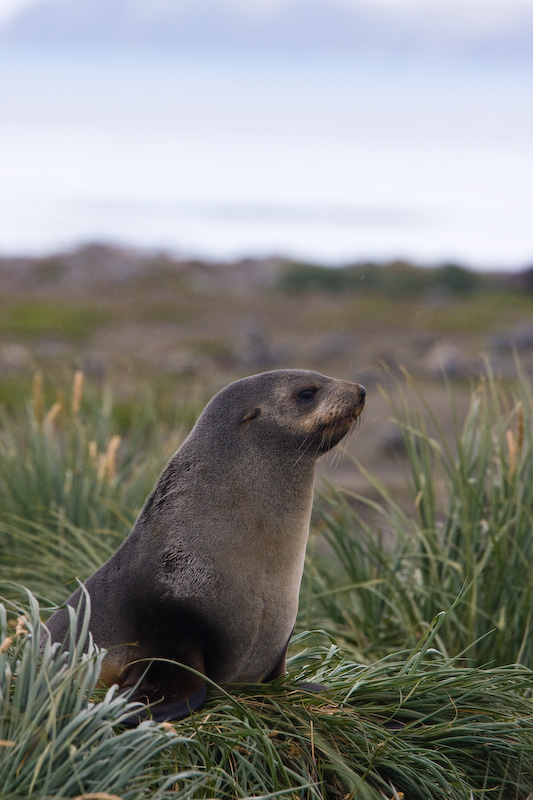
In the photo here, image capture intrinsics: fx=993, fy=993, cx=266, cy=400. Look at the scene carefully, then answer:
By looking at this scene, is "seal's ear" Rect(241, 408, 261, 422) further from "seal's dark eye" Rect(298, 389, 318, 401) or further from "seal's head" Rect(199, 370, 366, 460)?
"seal's dark eye" Rect(298, 389, 318, 401)

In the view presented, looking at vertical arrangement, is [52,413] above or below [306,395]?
below

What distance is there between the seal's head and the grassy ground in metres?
0.74

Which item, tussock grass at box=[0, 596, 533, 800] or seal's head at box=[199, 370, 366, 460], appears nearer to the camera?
tussock grass at box=[0, 596, 533, 800]

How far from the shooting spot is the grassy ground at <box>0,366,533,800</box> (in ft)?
8.71

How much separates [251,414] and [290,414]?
140mm

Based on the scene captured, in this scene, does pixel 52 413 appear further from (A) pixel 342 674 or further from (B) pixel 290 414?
(A) pixel 342 674

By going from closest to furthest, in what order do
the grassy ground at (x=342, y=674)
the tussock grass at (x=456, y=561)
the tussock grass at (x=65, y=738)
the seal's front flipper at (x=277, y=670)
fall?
the tussock grass at (x=65, y=738), the grassy ground at (x=342, y=674), the seal's front flipper at (x=277, y=670), the tussock grass at (x=456, y=561)

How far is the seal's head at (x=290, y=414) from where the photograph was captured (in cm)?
352

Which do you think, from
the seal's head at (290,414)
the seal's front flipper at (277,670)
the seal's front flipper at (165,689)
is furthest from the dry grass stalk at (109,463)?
the seal's front flipper at (165,689)

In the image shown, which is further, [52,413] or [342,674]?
[52,413]

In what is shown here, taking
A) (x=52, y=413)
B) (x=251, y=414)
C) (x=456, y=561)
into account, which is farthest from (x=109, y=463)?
(x=251, y=414)

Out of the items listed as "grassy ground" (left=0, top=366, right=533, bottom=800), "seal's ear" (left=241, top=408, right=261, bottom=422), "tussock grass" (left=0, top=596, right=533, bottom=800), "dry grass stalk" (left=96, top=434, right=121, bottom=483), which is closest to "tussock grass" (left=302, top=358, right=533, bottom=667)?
"grassy ground" (left=0, top=366, right=533, bottom=800)

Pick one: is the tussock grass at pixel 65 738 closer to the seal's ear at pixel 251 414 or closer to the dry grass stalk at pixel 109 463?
the seal's ear at pixel 251 414

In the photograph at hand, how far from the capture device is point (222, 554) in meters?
3.29
